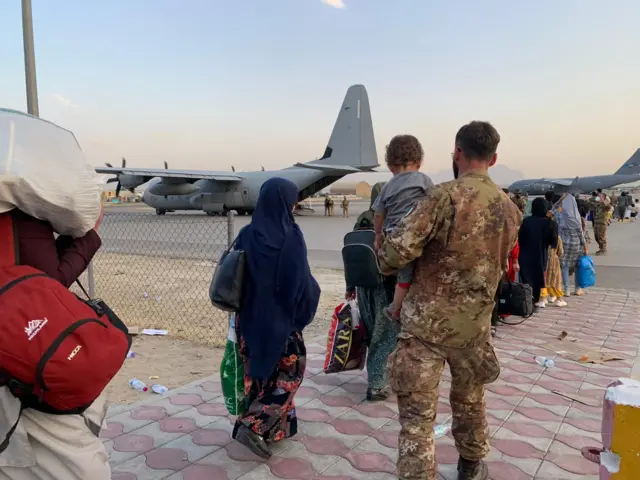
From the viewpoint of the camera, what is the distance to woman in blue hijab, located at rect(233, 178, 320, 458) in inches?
112

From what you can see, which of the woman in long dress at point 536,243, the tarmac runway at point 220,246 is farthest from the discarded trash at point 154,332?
the woman in long dress at point 536,243

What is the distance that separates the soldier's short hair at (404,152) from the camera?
3.54 metres

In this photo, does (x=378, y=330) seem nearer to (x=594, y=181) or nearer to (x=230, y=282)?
(x=230, y=282)

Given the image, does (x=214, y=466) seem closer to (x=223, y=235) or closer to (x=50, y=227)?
(x=50, y=227)

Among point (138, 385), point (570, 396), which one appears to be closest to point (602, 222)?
point (570, 396)

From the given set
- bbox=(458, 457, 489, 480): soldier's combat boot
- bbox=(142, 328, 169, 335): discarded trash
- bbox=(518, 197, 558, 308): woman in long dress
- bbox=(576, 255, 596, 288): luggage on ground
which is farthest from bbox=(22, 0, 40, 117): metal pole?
bbox=(576, 255, 596, 288): luggage on ground

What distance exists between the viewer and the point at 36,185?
5.19 ft

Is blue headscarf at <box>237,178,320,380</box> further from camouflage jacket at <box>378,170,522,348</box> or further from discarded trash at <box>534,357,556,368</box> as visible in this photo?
discarded trash at <box>534,357,556,368</box>

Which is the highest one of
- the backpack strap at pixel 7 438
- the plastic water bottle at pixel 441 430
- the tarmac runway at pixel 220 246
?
the backpack strap at pixel 7 438

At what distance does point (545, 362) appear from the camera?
491 cm

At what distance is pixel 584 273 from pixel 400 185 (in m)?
6.26

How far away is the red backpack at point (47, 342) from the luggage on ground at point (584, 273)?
8382 mm

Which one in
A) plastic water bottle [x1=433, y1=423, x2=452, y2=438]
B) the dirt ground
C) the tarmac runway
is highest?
plastic water bottle [x1=433, y1=423, x2=452, y2=438]

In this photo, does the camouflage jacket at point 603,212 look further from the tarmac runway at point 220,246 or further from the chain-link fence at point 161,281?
the chain-link fence at point 161,281
